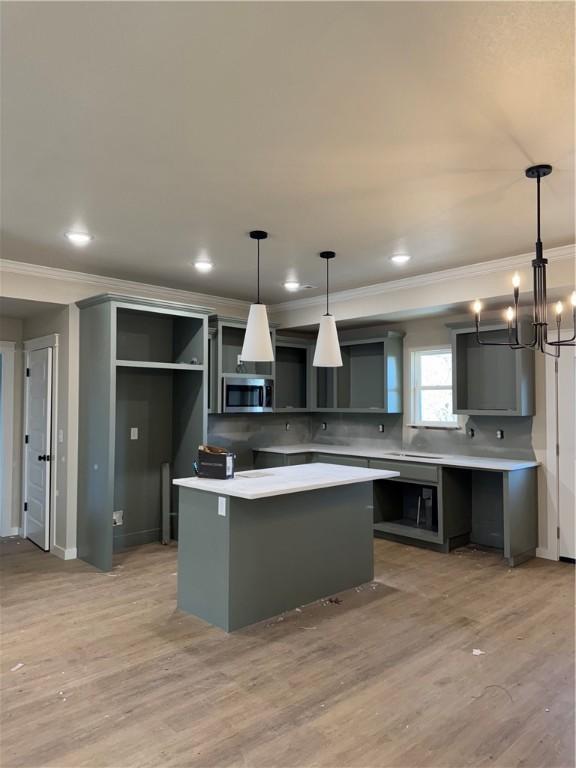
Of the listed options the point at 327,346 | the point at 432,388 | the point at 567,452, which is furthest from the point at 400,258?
the point at 567,452

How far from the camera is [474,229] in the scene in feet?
12.7

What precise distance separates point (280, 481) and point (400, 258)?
222 centimetres

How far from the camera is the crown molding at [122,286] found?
15.6ft

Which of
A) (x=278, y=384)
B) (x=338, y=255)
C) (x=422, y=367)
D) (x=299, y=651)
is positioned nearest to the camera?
(x=299, y=651)

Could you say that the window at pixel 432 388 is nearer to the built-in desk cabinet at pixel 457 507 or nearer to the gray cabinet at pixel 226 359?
the built-in desk cabinet at pixel 457 507

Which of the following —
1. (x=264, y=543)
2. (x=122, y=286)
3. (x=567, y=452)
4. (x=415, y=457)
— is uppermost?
(x=122, y=286)

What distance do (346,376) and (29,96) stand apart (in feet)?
17.2

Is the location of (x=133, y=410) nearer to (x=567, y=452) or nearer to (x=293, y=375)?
(x=293, y=375)

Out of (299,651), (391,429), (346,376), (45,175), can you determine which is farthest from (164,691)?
(346,376)

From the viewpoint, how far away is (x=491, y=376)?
5445 mm

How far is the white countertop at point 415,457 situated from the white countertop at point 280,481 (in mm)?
1122

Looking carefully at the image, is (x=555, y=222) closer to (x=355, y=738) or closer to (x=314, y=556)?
(x=314, y=556)

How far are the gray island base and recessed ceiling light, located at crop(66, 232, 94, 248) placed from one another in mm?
1944

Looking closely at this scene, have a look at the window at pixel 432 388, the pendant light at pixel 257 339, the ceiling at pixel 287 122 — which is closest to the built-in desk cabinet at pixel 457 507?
the window at pixel 432 388
